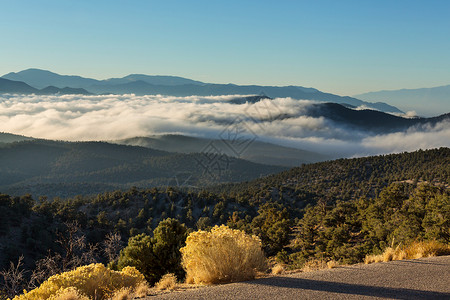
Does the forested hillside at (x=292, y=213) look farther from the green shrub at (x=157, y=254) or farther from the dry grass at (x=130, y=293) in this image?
the dry grass at (x=130, y=293)

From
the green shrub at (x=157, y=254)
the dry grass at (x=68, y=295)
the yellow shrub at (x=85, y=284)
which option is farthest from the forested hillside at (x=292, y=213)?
the dry grass at (x=68, y=295)

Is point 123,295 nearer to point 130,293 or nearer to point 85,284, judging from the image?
point 130,293

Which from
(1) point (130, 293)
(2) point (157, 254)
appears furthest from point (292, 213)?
(1) point (130, 293)

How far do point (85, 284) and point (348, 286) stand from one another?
5687 millimetres

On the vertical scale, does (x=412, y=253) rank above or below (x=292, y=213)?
above

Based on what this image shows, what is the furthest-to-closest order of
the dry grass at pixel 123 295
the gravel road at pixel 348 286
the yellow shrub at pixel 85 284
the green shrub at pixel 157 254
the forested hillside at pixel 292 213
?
the forested hillside at pixel 292 213, the green shrub at pixel 157 254, the yellow shrub at pixel 85 284, the dry grass at pixel 123 295, the gravel road at pixel 348 286

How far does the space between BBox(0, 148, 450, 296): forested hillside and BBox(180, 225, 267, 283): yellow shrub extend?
912 cm

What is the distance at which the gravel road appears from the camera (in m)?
7.00

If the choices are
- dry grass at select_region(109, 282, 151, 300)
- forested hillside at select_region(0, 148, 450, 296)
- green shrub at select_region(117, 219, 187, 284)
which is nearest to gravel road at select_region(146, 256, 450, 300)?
dry grass at select_region(109, 282, 151, 300)

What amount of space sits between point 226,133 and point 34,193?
17843 centimetres

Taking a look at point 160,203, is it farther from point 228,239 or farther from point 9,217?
point 228,239

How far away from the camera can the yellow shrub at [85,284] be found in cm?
755

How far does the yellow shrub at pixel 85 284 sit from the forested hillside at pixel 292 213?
10414 millimetres

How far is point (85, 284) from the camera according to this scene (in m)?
7.94
